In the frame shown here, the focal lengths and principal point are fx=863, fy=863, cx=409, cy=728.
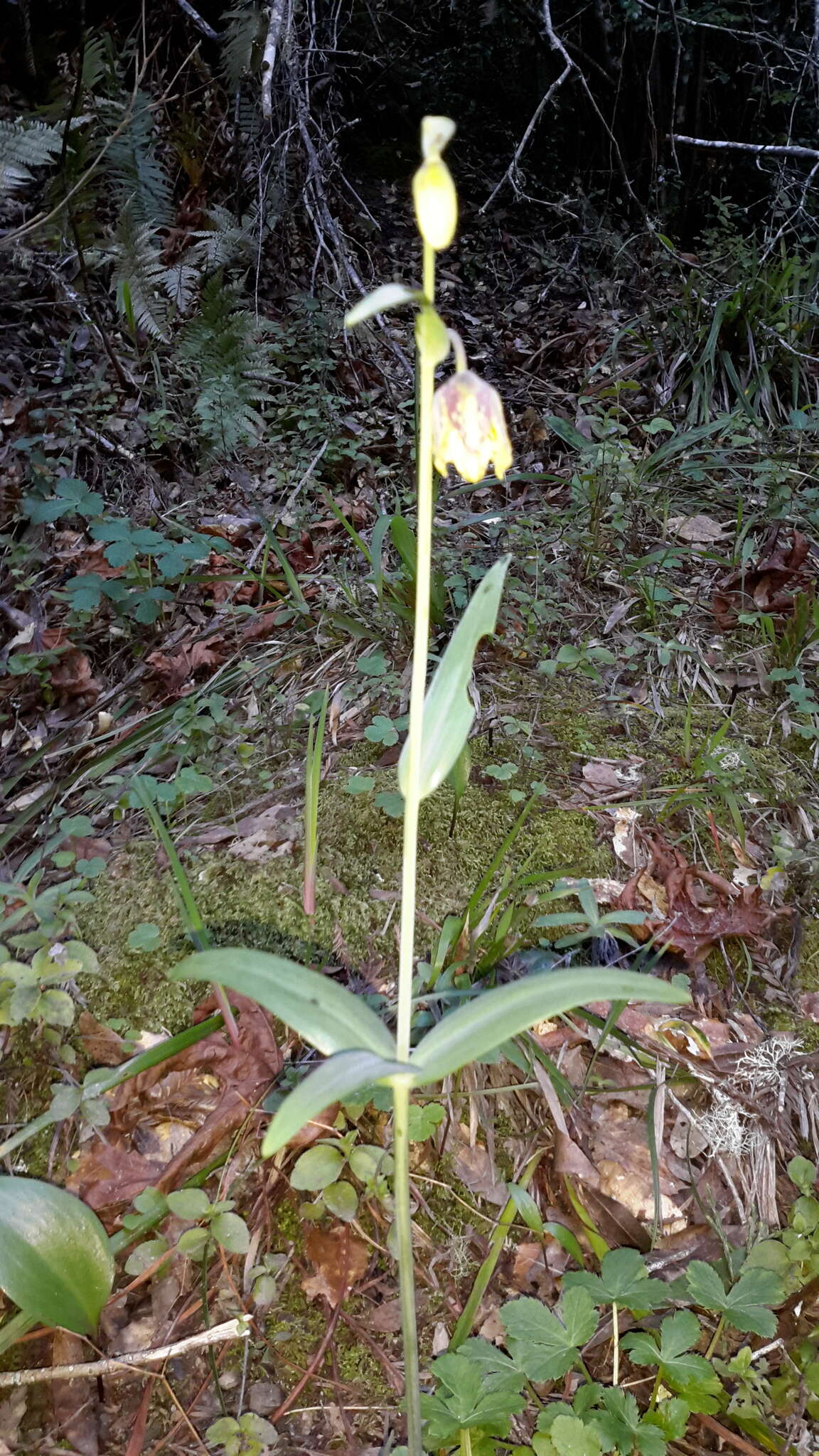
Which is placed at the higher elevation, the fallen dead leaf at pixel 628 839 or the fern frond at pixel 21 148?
the fern frond at pixel 21 148

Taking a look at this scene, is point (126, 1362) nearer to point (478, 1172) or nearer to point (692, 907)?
point (478, 1172)

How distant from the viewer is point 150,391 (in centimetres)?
421

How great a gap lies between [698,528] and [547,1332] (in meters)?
2.93

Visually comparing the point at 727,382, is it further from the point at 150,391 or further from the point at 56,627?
the point at 56,627

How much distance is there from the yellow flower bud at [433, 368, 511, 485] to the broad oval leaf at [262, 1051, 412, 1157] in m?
0.79

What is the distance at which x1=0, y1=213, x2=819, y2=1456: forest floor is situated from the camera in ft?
5.24

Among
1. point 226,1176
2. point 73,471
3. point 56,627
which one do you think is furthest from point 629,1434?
point 73,471

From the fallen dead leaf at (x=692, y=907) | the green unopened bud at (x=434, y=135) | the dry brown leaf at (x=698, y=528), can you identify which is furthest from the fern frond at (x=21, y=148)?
the fallen dead leaf at (x=692, y=907)

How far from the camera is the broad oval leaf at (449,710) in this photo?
4.12 ft

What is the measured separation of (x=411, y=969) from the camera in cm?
122

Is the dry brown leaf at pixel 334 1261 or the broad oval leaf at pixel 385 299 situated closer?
the broad oval leaf at pixel 385 299

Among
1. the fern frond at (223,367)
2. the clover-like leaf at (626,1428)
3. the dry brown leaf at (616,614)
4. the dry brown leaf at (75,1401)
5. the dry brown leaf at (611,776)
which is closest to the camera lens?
the clover-like leaf at (626,1428)

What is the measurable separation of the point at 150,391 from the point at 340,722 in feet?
8.10

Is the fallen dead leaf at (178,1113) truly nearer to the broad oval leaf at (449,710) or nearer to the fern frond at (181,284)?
the broad oval leaf at (449,710)
